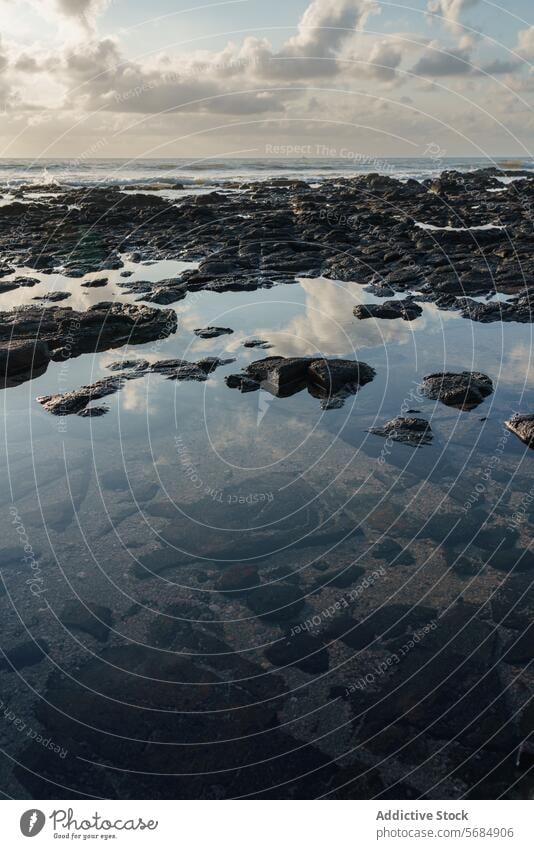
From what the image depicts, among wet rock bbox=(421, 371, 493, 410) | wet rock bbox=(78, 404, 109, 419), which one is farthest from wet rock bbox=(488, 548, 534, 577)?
wet rock bbox=(78, 404, 109, 419)

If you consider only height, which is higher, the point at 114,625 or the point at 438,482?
the point at 438,482

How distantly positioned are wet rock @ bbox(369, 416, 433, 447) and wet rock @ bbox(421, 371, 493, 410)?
162cm

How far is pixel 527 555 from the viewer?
29.0 ft

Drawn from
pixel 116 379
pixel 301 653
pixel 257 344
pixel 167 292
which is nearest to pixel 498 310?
pixel 257 344

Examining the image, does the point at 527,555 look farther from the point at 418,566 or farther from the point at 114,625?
the point at 114,625

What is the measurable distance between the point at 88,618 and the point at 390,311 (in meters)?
17.2

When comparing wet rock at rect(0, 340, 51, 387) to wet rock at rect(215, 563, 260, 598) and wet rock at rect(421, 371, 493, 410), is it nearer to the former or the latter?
wet rock at rect(215, 563, 260, 598)

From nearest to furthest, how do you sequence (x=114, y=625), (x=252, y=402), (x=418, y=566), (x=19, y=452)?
(x=114, y=625)
(x=418, y=566)
(x=19, y=452)
(x=252, y=402)

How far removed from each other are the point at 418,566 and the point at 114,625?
4.26 meters

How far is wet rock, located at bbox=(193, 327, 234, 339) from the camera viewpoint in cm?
1997

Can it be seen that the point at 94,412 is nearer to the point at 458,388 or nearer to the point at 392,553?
the point at 392,553

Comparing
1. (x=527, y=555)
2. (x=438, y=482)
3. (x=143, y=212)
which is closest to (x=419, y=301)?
(x=438, y=482)

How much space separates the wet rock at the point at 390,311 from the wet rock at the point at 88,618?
1632 centimetres

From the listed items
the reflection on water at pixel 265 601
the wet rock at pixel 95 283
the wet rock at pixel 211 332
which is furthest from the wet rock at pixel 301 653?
the wet rock at pixel 95 283
